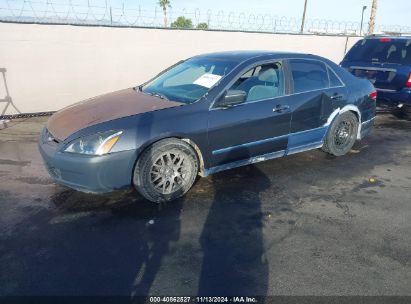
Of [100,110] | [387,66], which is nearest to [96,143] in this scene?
[100,110]

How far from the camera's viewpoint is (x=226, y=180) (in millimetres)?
4680

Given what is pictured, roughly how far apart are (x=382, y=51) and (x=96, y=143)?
675cm

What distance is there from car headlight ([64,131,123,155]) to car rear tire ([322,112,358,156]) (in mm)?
3265

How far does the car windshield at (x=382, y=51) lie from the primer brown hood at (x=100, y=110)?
556 centimetres

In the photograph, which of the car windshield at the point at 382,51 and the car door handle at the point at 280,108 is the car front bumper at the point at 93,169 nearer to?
the car door handle at the point at 280,108

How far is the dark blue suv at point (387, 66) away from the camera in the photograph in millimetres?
7180

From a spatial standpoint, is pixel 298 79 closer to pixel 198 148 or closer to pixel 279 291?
pixel 198 148

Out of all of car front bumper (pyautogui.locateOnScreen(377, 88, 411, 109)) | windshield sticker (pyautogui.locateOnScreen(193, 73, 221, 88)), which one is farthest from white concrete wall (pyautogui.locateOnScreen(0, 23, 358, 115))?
windshield sticker (pyautogui.locateOnScreen(193, 73, 221, 88))

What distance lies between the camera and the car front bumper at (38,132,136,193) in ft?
11.7

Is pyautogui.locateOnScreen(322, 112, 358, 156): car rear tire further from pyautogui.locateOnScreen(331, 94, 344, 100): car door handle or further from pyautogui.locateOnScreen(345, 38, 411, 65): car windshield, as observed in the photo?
pyautogui.locateOnScreen(345, 38, 411, 65): car windshield

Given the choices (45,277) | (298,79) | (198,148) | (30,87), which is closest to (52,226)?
(45,277)

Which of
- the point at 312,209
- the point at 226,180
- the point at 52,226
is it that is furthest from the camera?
the point at 226,180

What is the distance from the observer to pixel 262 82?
4.56 meters

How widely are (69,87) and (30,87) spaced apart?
2.89 feet
